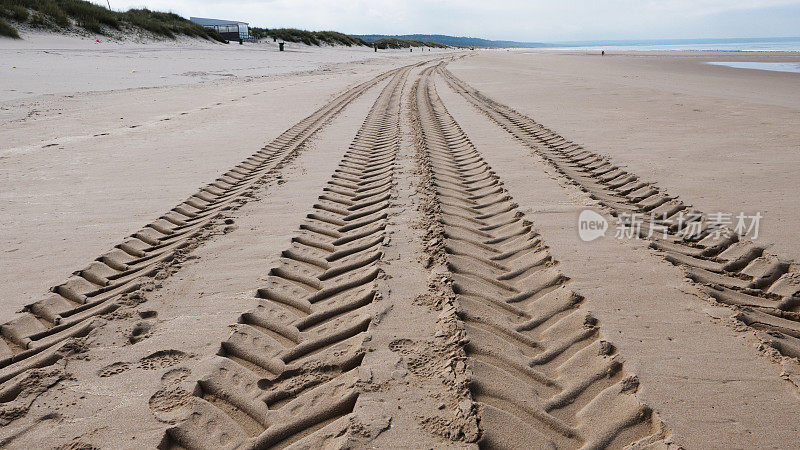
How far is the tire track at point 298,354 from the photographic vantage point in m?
1.72

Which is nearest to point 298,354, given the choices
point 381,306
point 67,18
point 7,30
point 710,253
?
point 381,306

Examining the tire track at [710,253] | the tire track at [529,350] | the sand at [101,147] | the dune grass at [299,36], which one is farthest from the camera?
the dune grass at [299,36]

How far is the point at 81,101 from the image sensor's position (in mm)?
9227

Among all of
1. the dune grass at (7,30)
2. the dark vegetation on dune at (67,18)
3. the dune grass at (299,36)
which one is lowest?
the dune grass at (7,30)

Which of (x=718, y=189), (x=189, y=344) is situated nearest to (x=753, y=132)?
(x=718, y=189)

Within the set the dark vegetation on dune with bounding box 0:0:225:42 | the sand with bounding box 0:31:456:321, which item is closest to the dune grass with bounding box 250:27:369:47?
the dark vegetation on dune with bounding box 0:0:225:42

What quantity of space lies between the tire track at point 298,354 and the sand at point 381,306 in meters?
0.01

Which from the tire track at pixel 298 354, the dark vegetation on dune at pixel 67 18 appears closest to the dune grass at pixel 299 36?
the dark vegetation on dune at pixel 67 18

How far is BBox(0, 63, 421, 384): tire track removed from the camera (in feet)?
7.15

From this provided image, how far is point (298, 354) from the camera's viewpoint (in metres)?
2.11

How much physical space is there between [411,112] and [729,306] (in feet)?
22.0

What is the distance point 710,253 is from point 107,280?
364 centimetres

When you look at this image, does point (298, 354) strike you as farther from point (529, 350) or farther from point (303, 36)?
point (303, 36)

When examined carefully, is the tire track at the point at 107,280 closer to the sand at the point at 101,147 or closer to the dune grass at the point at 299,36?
the sand at the point at 101,147
